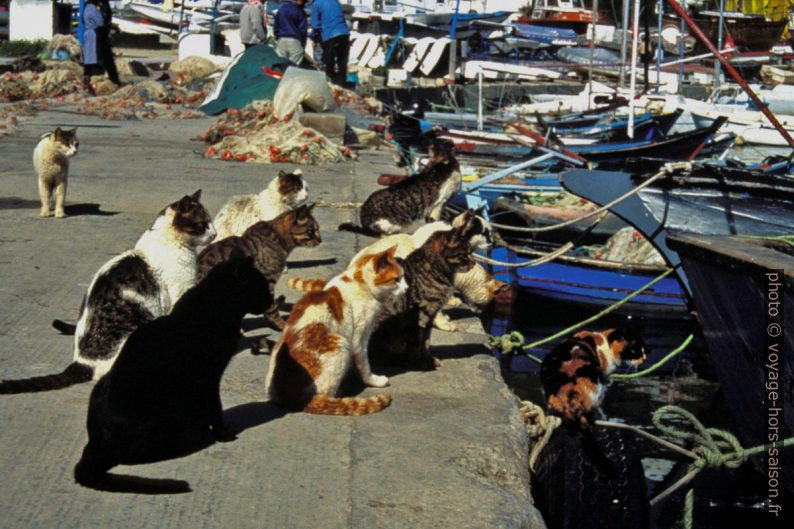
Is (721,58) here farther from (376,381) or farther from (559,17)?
(559,17)

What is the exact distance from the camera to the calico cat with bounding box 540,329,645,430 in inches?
250

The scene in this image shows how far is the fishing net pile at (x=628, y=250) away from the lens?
12617mm

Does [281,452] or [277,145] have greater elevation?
[277,145]

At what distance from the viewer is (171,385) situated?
174 inches

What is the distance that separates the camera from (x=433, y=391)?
18.8 ft

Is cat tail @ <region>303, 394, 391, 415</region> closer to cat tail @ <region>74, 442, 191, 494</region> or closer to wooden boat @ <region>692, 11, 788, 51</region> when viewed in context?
cat tail @ <region>74, 442, 191, 494</region>

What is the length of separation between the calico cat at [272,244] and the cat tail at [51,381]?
129 centimetres

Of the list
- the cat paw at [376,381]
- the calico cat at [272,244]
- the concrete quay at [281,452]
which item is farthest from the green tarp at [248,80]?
the cat paw at [376,381]

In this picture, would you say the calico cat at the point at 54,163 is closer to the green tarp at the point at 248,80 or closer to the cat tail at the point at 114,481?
the cat tail at the point at 114,481

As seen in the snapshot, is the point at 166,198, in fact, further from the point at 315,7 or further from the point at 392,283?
the point at 315,7

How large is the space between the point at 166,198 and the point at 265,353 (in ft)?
16.1

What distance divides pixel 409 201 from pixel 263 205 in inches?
73.6

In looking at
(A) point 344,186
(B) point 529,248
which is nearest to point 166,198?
(A) point 344,186

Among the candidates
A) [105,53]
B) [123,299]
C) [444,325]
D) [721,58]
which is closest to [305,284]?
[444,325]
